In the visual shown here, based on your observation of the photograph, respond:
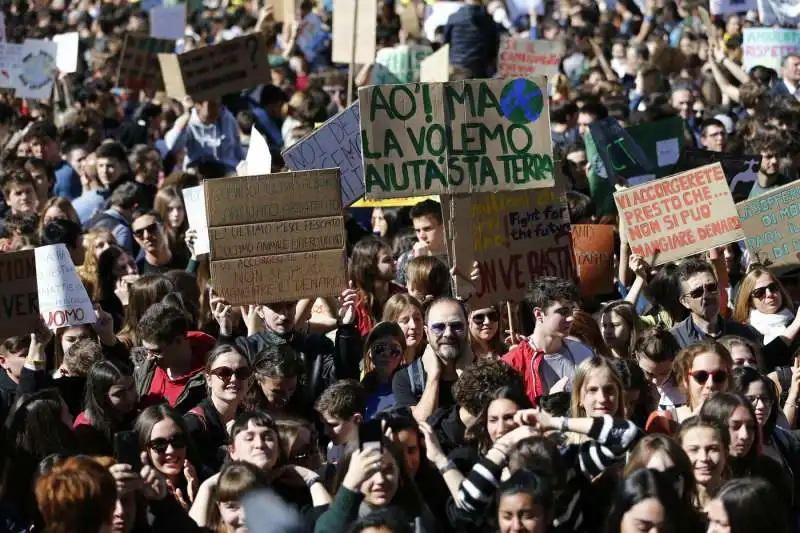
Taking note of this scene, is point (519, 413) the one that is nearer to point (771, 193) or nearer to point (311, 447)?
point (311, 447)

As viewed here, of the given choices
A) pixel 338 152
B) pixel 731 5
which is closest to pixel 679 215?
pixel 338 152

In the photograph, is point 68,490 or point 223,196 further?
point 223,196

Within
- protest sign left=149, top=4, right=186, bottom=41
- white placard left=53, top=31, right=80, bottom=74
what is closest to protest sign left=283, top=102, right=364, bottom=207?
white placard left=53, top=31, right=80, bottom=74

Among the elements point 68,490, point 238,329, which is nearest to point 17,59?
point 238,329

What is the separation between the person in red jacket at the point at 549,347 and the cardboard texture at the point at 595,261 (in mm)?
1635

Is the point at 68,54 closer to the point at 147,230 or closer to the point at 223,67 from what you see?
the point at 223,67

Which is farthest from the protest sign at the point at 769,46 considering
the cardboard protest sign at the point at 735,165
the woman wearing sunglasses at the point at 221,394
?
the woman wearing sunglasses at the point at 221,394

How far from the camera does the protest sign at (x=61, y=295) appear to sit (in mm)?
8430

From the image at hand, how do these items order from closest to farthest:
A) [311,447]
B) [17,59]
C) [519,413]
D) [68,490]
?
[68,490]
[519,413]
[311,447]
[17,59]

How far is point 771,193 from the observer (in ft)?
31.4

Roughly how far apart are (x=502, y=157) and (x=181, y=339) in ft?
6.23

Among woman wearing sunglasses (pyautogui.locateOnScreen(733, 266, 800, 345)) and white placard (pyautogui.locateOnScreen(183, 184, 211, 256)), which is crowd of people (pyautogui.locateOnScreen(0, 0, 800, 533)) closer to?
woman wearing sunglasses (pyautogui.locateOnScreen(733, 266, 800, 345))

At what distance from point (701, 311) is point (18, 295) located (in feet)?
10.4

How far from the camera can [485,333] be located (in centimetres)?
834
